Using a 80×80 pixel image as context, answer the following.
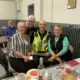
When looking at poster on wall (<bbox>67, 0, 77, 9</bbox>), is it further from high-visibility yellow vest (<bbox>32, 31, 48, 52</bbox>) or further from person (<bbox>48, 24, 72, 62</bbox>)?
high-visibility yellow vest (<bbox>32, 31, 48, 52</bbox>)

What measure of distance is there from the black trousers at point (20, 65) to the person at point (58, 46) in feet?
1.19

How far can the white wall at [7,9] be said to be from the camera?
296 inches

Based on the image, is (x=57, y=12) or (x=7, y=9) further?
(x=7, y=9)

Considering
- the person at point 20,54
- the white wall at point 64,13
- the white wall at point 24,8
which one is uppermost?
the white wall at point 24,8

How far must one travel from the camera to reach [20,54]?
7.57ft

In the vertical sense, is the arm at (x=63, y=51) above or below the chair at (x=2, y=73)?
above

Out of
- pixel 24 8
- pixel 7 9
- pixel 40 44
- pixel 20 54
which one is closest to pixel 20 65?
pixel 20 54

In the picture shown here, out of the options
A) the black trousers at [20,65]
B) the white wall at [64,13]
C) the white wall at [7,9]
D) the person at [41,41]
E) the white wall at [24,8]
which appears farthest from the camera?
the white wall at [7,9]

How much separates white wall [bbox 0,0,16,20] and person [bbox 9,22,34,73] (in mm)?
5633

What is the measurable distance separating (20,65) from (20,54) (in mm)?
185

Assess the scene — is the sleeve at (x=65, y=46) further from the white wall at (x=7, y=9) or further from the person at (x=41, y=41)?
the white wall at (x=7, y=9)

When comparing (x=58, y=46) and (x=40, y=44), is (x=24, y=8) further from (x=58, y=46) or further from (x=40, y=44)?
(x=58, y=46)

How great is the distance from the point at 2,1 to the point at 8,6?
0.41 m

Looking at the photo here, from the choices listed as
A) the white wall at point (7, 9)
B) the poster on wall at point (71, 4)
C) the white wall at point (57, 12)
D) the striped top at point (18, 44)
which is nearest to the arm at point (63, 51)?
the striped top at point (18, 44)
